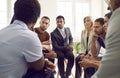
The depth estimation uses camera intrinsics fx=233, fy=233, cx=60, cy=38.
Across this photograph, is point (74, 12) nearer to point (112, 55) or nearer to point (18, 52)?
point (18, 52)

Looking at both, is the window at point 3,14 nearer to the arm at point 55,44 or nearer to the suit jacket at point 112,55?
the arm at point 55,44

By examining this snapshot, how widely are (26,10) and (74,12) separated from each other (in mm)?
5940

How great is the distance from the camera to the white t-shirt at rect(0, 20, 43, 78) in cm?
122

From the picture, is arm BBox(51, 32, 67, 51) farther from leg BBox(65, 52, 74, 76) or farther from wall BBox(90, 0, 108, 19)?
wall BBox(90, 0, 108, 19)

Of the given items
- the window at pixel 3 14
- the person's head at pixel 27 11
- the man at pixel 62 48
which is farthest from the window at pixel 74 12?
the person's head at pixel 27 11

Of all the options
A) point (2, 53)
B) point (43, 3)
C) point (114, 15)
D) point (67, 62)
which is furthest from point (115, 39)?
point (43, 3)

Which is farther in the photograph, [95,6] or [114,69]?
[95,6]

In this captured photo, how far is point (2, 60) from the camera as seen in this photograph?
1220 mm

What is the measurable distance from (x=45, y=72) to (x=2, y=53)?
13.5 inches

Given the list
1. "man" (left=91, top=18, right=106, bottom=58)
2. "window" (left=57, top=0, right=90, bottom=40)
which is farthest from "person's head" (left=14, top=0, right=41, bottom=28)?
"window" (left=57, top=0, right=90, bottom=40)

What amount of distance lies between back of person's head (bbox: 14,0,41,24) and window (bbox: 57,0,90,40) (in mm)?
5791

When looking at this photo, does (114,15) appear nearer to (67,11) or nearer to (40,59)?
(40,59)

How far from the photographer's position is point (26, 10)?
130 cm

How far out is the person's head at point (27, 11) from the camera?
130cm
